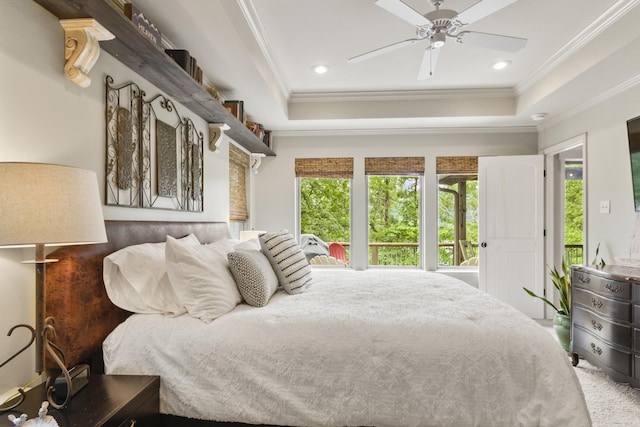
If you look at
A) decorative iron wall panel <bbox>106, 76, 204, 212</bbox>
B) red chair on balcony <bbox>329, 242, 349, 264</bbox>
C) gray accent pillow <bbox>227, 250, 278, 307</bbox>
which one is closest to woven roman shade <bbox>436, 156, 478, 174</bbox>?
red chair on balcony <bbox>329, 242, 349, 264</bbox>

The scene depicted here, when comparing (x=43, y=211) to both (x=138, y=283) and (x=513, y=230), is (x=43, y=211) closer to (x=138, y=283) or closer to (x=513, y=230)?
(x=138, y=283)

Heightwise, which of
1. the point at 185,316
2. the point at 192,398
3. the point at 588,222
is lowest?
the point at 192,398

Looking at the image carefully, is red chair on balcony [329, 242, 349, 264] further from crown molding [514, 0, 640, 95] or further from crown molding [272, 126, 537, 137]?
crown molding [514, 0, 640, 95]

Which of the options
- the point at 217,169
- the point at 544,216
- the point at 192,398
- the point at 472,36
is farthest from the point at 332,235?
the point at 192,398

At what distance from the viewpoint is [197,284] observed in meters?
1.73

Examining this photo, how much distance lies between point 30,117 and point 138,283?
0.82 metres

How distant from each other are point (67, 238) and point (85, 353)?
0.69 metres

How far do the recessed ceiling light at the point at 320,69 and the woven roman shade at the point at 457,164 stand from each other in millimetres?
2035

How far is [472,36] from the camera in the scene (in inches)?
88.0

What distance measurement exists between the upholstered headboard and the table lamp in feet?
0.90

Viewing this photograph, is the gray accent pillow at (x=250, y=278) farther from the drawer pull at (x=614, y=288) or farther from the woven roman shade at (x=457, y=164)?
the woven roman shade at (x=457, y=164)

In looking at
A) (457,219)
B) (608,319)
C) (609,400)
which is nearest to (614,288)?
(608,319)

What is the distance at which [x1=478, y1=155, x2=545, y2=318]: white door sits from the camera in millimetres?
4289

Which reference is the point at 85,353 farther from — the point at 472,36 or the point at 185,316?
the point at 472,36
